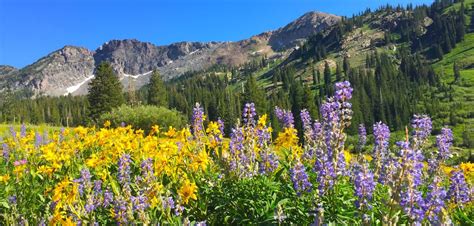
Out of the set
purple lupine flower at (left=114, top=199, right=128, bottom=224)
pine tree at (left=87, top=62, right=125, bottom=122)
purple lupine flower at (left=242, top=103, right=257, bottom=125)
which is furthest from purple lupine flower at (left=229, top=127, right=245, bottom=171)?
pine tree at (left=87, top=62, right=125, bottom=122)

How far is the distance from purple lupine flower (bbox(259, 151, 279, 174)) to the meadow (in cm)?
2

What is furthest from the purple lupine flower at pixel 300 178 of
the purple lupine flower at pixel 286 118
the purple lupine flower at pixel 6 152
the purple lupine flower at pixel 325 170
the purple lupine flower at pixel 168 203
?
the purple lupine flower at pixel 6 152

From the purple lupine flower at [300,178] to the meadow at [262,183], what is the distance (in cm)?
1

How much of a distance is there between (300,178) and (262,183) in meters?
1.21

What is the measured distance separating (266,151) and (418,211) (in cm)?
394

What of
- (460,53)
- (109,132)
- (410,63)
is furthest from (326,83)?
(109,132)

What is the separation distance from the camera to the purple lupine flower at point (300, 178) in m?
4.38

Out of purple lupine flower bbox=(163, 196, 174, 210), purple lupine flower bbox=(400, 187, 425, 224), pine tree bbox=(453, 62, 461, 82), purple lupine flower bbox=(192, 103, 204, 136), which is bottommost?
purple lupine flower bbox=(163, 196, 174, 210)

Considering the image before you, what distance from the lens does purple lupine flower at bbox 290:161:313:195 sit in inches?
172

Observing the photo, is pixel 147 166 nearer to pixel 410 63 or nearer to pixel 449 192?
pixel 449 192

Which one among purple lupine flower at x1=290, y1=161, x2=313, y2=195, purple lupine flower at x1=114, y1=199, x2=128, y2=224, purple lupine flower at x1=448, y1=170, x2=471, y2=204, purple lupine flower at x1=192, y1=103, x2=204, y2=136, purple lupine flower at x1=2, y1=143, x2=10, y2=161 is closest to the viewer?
purple lupine flower at x1=114, y1=199, x2=128, y2=224

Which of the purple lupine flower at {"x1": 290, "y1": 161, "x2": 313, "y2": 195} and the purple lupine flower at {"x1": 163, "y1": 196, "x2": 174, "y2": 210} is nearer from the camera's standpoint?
the purple lupine flower at {"x1": 290, "y1": 161, "x2": 313, "y2": 195}

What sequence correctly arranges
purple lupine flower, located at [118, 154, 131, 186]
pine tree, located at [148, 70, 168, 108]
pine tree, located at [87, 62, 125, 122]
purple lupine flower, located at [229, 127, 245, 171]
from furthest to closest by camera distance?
pine tree, located at [148, 70, 168, 108] → pine tree, located at [87, 62, 125, 122] → purple lupine flower, located at [229, 127, 245, 171] → purple lupine flower, located at [118, 154, 131, 186]

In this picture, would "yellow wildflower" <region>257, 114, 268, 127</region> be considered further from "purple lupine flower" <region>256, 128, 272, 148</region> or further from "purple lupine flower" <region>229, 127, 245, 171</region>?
"purple lupine flower" <region>229, 127, 245, 171</region>
